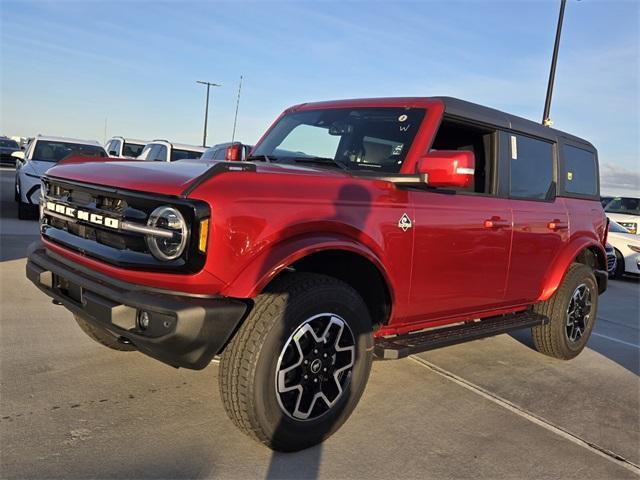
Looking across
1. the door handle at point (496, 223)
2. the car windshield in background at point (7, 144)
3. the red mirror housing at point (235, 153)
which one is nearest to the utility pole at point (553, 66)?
the door handle at point (496, 223)

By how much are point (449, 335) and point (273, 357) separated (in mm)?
1536

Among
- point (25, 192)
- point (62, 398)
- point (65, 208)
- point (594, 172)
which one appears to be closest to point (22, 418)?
point (62, 398)

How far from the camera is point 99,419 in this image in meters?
3.08

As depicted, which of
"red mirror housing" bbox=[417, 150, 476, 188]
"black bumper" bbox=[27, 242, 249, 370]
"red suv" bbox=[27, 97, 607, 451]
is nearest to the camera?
"black bumper" bbox=[27, 242, 249, 370]

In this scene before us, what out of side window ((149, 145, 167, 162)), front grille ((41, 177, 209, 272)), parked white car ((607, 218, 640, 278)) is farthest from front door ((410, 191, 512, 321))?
side window ((149, 145, 167, 162))

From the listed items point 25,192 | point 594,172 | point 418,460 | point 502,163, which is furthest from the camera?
point 25,192

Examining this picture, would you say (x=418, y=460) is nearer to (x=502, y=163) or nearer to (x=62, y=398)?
(x=62, y=398)

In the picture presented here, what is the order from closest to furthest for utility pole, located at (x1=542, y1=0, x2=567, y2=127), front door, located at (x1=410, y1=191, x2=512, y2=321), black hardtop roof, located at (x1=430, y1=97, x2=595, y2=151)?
front door, located at (x1=410, y1=191, x2=512, y2=321), black hardtop roof, located at (x1=430, y1=97, x2=595, y2=151), utility pole, located at (x1=542, y1=0, x2=567, y2=127)

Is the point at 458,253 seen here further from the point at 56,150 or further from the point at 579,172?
the point at 56,150

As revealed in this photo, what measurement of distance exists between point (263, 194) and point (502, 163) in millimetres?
2358

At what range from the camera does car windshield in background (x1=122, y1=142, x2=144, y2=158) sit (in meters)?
17.3

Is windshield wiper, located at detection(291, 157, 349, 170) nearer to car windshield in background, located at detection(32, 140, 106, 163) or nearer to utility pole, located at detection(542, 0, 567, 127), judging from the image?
car windshield in background, located at detection(32, 140, 106, 163)

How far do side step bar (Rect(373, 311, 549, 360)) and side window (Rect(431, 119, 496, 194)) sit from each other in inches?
40.1

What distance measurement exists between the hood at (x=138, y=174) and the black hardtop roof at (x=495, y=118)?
105cm
